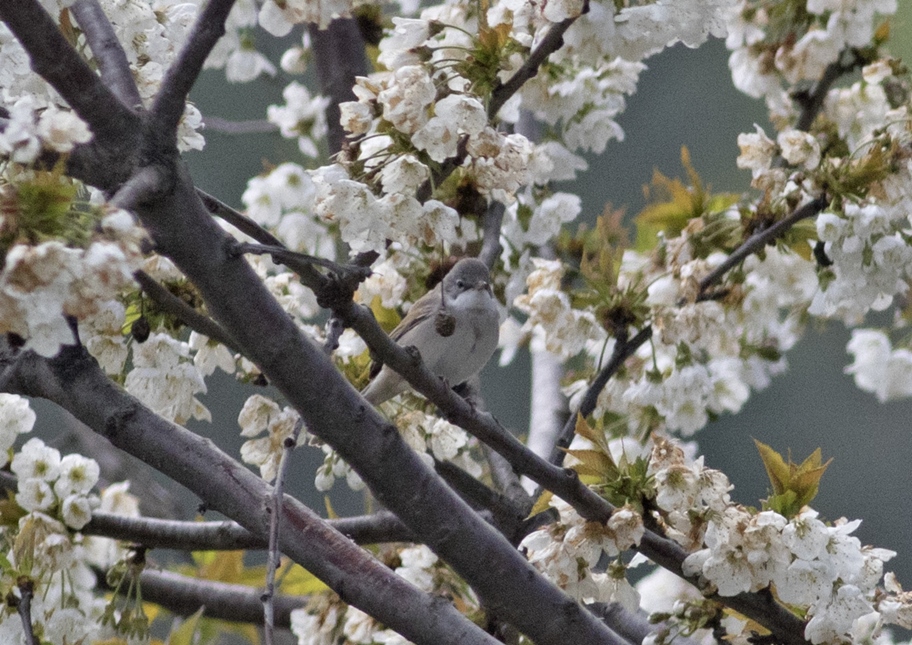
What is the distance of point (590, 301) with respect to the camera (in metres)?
2.07

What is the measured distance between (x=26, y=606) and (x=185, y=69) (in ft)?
2.68

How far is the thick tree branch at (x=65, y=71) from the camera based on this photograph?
1.07 metres

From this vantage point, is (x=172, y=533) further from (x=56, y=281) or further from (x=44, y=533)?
(x=56, y=281)

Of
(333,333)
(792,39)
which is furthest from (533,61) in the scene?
(792,39)

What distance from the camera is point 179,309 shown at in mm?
1490

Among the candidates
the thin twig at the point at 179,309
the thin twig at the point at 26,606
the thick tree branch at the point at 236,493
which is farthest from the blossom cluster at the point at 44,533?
the thin twig at the point at 179,309

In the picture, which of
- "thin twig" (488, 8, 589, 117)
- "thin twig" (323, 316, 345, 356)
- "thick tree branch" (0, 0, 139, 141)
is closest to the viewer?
"thick tree branch" (0, 0, 139, 141)

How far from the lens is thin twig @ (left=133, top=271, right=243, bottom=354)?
1.42 meters

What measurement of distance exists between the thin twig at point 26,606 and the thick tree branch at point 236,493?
0.26m

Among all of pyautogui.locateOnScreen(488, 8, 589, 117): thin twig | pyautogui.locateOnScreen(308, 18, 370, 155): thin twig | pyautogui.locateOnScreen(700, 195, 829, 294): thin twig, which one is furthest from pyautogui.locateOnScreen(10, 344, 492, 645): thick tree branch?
pyautogui.locateOnScreen(308, 18, 370, 155): thin twig

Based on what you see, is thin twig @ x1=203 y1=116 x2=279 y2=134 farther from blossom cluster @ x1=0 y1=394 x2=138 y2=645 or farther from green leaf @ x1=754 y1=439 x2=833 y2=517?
green leaf @ x1=754 y1=439 x2=833 y2=517

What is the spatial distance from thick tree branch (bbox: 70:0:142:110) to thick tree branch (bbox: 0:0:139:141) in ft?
0.26

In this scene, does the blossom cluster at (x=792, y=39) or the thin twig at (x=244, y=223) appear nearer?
the thin twig at (x=244, y=223)

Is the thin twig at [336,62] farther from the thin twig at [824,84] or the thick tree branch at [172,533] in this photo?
the thick tree branch at [172,533]
